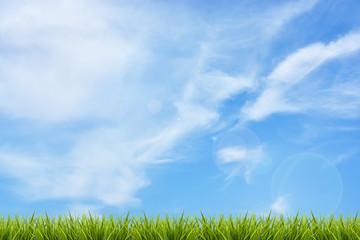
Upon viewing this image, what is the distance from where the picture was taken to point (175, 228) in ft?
19.4

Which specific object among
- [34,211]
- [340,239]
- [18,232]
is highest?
[34,211]

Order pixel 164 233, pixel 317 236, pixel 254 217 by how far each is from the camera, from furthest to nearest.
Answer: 1. pixel 254 217
2. pixel 317 236
3. pixel 164 233

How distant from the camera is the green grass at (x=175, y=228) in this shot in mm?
5887

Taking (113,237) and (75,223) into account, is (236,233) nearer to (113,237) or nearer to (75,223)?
(113,237)

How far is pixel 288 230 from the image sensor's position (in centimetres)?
623

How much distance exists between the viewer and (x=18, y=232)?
6148 mm

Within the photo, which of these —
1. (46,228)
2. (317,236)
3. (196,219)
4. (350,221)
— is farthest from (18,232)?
(350,221)

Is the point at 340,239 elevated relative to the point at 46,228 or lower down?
lower down

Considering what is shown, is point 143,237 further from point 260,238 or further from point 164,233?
point 260,238

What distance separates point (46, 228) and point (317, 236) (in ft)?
14.0

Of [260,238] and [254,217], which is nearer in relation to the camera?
[260,238]

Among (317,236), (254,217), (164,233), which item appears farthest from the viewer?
(254,217)

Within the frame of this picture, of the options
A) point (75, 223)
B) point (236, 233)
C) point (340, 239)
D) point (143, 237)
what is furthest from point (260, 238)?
point (75, 223)

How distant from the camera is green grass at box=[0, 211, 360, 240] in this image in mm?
5887
